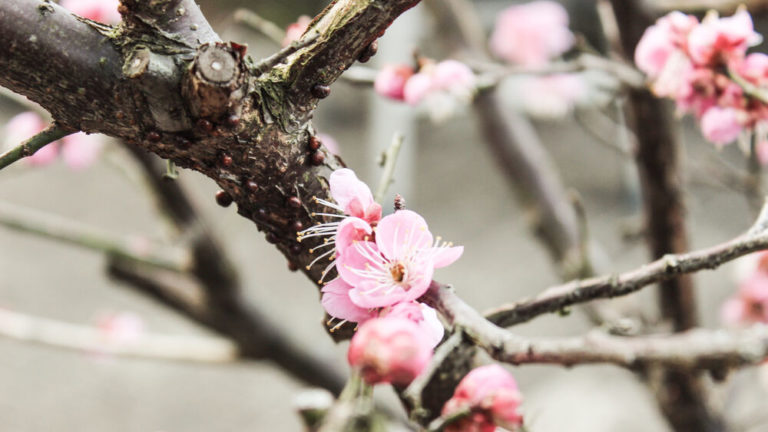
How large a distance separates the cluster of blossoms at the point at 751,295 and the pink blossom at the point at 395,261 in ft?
2.58

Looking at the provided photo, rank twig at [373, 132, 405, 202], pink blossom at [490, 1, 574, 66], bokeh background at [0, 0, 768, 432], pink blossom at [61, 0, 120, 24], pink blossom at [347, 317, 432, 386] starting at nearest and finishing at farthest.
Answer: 1. pink blossom at [347, 317, 432, 386]
2. twig at [373, 132, 405, 202]
3. pink blossom at [61, 0, 120, 24]
4. pink blossom at [490, 1, 574, 66]
5. bokeh background at [0, 0, 768, 432]

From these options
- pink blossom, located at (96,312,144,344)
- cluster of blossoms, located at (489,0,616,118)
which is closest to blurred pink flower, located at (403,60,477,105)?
cluster of blossoms, located at (489,0,616,118)

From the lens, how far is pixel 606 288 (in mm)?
405

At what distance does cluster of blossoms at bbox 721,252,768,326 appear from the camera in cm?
100

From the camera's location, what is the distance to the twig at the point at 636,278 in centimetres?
38

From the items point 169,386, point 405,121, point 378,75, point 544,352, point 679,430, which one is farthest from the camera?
point 405,121

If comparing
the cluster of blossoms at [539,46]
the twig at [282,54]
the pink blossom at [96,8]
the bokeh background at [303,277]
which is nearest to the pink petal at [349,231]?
the twig at [282,54]

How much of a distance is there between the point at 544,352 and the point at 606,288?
80mm

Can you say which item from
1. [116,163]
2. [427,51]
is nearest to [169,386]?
[116,163]

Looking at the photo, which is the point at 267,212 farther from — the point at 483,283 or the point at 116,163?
the point at 483,283

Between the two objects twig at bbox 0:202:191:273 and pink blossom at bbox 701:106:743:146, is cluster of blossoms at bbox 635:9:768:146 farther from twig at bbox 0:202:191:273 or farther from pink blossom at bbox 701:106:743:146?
twig at bbox 0:202:191:273

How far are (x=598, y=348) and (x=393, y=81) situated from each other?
0.39 metres

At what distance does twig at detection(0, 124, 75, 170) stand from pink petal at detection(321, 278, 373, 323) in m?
0.18

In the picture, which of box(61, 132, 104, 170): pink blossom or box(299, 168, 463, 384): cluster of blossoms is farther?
box(61, 132, 104, 170): pink blossom
